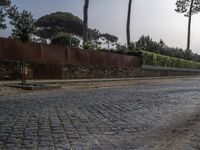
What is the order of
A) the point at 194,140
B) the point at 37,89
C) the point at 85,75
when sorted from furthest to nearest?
the point at 85,75, the point at 37,89, the point at 194,140

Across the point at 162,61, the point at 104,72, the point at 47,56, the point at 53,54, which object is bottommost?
the point at 104,72

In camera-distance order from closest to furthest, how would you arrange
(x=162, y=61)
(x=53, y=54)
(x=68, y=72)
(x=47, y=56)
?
(x=47, y=56) → (x=53, y=54) → (x=68, y=72) → (x=162, y=61)

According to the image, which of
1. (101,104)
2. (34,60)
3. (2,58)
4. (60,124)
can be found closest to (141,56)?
(34,60)

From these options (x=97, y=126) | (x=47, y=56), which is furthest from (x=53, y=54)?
(x=97, y=126)

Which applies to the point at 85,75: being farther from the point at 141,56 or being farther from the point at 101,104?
the point at 101,104

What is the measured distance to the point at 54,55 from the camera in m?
29.7

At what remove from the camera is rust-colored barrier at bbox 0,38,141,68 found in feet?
83.1

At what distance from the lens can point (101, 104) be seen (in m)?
12.9

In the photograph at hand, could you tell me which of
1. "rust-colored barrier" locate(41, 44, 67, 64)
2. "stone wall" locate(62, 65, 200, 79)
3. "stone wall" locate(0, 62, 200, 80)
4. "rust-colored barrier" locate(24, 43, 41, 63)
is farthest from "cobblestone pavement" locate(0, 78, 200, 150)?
"stone wall" locate(62, 65, 200, 79)

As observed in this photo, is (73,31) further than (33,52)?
Yes

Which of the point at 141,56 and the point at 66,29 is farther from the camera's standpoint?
the point at 66,29

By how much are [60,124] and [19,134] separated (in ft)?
4.33

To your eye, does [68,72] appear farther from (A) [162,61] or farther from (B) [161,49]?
(B) [161,49]

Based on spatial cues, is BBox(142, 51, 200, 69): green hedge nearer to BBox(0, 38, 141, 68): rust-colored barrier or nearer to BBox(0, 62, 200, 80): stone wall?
BBox(0, 62, 200, 80): stone wall
